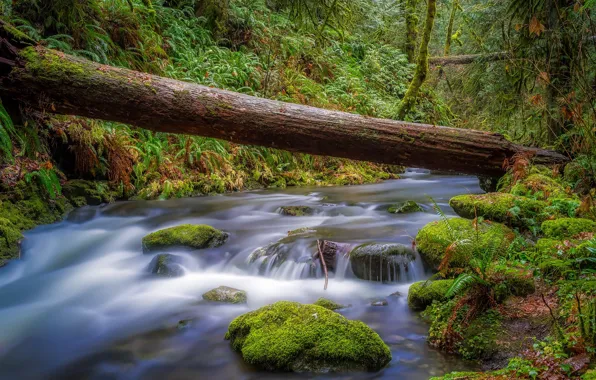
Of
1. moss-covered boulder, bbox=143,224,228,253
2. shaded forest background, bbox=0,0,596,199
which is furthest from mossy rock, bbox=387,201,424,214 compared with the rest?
moss-covered boulder, bbox=143,224,228,253

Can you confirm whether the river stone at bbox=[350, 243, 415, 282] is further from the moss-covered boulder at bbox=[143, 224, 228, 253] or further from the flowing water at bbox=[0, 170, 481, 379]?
the moss-covered boulder at bbox=[143, 224, 228, 253]

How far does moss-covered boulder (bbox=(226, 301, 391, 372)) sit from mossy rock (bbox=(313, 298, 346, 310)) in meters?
0.84

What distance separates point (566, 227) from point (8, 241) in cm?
685

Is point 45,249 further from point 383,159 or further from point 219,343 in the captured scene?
point 383,159

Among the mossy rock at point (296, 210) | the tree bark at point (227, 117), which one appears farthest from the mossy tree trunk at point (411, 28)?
the tree bark at point (227, 117)

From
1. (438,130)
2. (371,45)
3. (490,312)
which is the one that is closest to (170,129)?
(438,130)

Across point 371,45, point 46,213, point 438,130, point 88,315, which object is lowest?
point 88,315

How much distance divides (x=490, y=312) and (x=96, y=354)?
11.7 feet

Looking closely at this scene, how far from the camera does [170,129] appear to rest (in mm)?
4672

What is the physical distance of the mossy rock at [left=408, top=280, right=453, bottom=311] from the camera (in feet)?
14.7

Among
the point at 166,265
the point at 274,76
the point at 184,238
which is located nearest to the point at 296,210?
the point at 184,238

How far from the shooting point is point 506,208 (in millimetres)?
5250

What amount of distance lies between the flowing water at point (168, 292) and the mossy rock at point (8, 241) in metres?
0.12

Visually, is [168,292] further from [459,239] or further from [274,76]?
[274,76]
